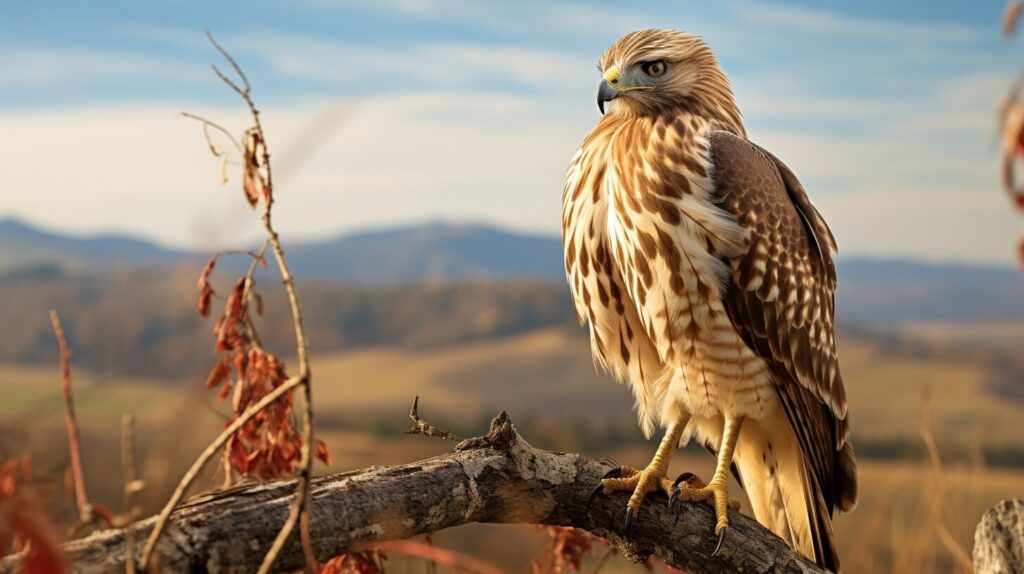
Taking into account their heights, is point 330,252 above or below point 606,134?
below

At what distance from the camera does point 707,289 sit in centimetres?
400

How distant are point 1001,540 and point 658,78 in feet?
7.68

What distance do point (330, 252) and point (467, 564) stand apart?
468 feet

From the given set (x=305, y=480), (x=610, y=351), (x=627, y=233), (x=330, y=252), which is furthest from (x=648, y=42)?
(x=330, y=252)

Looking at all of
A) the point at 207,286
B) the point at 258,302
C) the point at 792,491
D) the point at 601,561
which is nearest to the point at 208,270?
the point at 207,286

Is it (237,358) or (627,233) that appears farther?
(627,233)

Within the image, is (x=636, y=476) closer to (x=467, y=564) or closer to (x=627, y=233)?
(x=627, y=233)

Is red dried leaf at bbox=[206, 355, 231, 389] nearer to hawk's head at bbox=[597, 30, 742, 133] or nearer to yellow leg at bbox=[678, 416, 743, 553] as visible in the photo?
yellow leg at bbox=[678, 416, 743, 553]

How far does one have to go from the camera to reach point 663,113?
4.39 m

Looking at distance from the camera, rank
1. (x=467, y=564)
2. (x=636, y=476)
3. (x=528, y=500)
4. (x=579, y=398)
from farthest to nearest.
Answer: (x=579, y=398) → (x=636, y=476) → (x=528, y=500) → (x=467, y=564)

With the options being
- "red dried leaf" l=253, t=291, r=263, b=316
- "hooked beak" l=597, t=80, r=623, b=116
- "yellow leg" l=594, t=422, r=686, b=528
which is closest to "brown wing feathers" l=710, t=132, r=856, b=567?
"hooked beak" l=597, t=80, r=623, b=116

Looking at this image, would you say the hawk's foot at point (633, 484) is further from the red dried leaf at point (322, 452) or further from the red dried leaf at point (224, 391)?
the red dried leaf at point (224, 391)

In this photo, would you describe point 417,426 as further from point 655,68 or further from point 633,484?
point 655,68

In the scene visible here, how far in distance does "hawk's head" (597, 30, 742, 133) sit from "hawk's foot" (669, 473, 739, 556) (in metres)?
1.61
